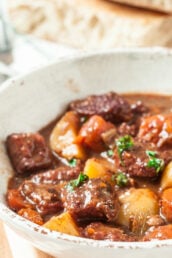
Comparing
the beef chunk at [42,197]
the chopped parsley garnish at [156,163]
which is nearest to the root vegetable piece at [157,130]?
the chopped parsley garnish at [156,163]

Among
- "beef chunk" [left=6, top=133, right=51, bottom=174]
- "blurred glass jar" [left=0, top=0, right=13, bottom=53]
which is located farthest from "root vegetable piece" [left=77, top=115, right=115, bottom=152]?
"blurred glass jar" [left=0, top=0, right=13, bottom=53]

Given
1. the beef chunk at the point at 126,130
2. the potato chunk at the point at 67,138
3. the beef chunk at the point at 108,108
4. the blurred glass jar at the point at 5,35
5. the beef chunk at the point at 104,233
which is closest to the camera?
the beef chunk at the point at 104,233

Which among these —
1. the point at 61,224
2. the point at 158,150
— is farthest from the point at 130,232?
the point at 158,150

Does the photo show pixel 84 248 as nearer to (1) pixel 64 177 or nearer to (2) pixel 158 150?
(1) pixel 64 177

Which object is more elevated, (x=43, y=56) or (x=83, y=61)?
(x=83, y=61)

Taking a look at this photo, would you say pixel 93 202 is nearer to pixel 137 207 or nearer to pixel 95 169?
pixel 137 207

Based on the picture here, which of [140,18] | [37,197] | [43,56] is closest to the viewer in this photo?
[37,197]

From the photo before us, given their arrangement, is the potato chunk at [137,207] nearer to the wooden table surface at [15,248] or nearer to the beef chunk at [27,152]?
the wooden table surface at [15,248]
